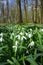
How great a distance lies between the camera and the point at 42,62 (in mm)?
1717

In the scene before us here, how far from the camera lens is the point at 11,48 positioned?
2014 mm

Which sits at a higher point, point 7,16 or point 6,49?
point 6,49

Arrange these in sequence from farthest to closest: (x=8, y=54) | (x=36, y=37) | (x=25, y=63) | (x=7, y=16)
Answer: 1. (x=7, y=16)
2. (x=36, y=37)
3. (x=8, y=54)
4. (x=25, y=63)

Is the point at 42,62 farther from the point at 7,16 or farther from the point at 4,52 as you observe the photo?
the point at 7,16

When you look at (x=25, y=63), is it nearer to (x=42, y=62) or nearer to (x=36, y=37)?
(x=42, y=62)

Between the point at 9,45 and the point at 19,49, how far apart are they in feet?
0.58

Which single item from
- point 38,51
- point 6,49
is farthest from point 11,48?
point 38,51

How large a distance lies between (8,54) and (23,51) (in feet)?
0.48

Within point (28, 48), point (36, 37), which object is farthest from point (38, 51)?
point (36, 37)

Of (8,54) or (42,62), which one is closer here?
(42,62)

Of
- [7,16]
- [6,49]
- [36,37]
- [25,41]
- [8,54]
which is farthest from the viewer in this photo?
[7,16]

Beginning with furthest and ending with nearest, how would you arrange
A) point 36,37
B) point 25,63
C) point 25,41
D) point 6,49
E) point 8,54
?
1. point 36,37
2. point 25,41
3. point 6,49
4. point 8,54
5. point 25,63

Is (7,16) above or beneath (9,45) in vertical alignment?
beneath

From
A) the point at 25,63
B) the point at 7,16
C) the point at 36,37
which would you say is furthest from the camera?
the point at 7,16
